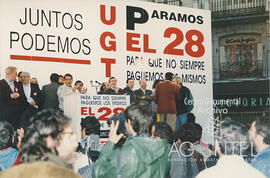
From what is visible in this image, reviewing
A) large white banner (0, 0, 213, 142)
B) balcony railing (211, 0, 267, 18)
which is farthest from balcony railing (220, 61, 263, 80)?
balcony railing (211, 0, 267, 18)

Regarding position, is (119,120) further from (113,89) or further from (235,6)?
(235,6)

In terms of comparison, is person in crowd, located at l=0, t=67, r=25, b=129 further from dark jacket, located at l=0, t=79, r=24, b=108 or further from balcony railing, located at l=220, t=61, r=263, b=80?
balcony railing, located at l=220, t=61, r=263, b=80

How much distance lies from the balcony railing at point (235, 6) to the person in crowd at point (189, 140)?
1.73 metres

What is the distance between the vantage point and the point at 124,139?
5.54 m

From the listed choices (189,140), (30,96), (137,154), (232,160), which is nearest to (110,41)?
(30,96)

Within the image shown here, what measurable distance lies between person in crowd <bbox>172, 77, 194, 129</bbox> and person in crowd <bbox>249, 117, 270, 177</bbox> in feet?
3.37

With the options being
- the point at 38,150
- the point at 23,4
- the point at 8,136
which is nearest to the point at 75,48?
the point at 23,4

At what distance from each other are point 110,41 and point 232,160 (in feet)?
9.27

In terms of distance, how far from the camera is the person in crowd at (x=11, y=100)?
5.01 meters

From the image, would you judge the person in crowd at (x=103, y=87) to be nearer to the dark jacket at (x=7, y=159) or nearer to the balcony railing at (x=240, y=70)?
the dark jacket at (x=7, y=159)

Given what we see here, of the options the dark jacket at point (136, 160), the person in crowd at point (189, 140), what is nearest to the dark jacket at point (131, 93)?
the person in crowd at point (189, 140)

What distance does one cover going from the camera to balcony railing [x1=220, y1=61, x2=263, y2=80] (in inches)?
256

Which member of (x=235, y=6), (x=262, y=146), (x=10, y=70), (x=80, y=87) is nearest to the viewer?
(x=262, y=146)

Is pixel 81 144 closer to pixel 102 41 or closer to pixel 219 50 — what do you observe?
pixel 102 41
